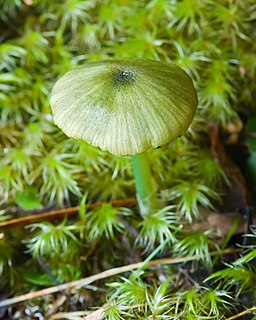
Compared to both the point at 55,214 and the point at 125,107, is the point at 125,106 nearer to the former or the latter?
the point at 125,107

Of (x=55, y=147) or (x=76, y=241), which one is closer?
(x=76, y=241)

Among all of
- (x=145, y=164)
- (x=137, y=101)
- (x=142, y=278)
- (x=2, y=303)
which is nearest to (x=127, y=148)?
(x=137, y=101)

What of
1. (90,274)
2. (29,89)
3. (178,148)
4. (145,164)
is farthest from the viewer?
(29,89)

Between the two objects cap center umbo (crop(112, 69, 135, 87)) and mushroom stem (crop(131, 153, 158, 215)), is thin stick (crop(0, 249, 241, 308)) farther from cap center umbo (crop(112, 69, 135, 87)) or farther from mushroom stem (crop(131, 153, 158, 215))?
cap center umbo (crop(112, 69, 135, 87))

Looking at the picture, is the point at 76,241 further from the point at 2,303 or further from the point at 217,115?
the point at 217,115

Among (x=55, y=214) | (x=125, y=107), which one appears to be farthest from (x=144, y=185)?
(x=125, y=107)
